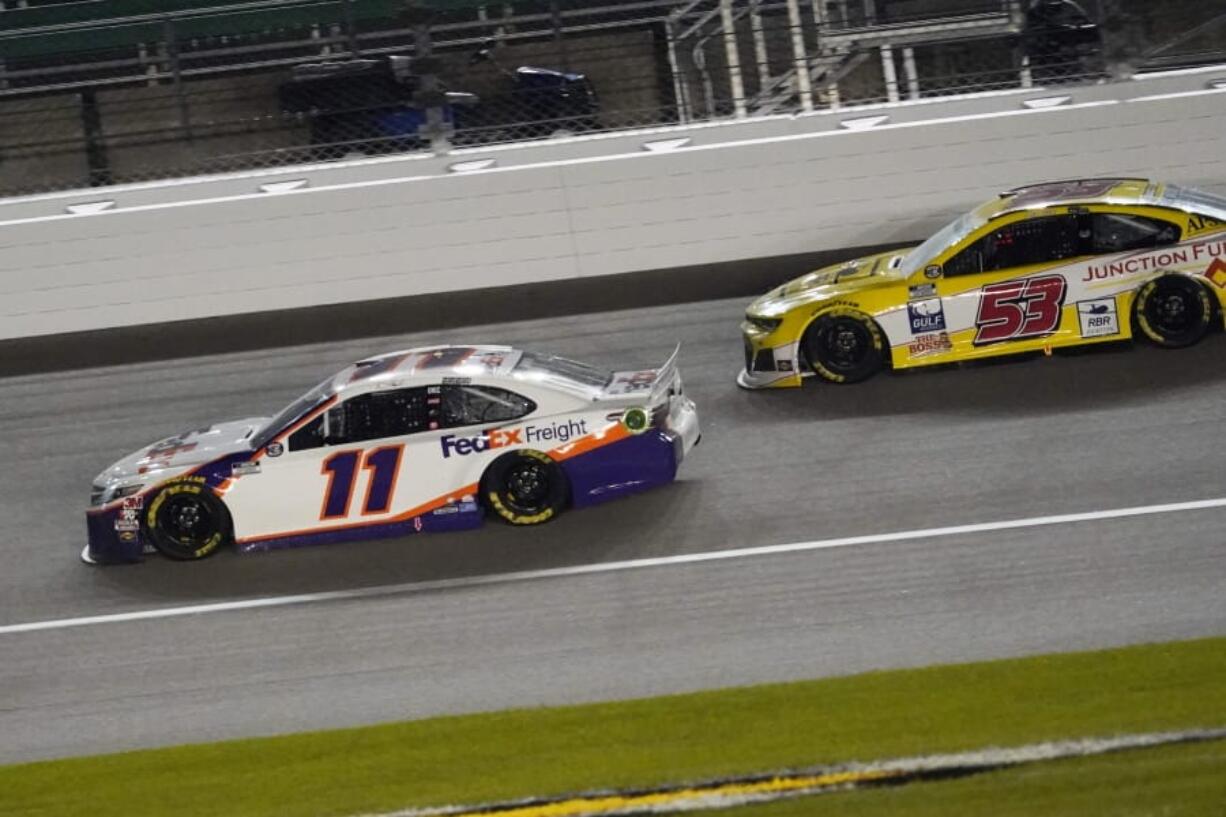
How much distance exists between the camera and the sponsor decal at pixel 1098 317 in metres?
13.2

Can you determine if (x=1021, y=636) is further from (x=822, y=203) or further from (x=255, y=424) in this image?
(x=822, y=203)

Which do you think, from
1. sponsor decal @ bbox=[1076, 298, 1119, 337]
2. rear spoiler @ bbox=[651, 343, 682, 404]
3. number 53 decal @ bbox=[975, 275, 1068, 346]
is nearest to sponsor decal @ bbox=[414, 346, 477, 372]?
rear spoiler @ bbox=[651, 343, 682, 404]

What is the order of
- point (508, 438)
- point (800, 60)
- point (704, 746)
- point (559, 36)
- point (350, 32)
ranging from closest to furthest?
point (704, 746), point (508, 438), point (559, 36), point (800, 60), point (350, 32)

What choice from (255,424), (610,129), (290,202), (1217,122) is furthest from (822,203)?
(255,424)

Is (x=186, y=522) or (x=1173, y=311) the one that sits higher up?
(x=1173, y=311)

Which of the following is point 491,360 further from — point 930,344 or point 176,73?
point 176,73

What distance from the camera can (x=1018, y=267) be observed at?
13.2 meters

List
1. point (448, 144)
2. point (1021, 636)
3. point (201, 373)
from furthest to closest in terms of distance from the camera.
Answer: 1. point (448, 144)
2. point (201, 373)
3. point (1021, 636)

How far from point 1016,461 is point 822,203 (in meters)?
4.71

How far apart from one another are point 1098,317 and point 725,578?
384cm

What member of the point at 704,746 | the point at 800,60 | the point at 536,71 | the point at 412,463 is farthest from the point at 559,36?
Answer: the point at 704,746

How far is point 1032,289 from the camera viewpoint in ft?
43.2

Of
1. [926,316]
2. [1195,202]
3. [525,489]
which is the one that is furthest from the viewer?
[926,316]

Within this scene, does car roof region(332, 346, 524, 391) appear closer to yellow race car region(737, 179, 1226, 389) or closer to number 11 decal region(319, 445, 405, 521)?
number 11 decal region(319, 445, 405, 521)
